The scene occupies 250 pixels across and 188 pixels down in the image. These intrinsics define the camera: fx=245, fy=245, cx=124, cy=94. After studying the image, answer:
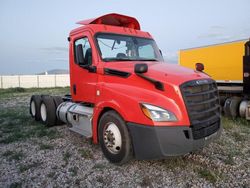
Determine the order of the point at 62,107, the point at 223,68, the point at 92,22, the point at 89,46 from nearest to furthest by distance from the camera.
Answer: the point at 89,46 → the point at 92,22 → the point at 62,107 → the point at 223,68

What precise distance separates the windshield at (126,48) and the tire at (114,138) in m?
1.34

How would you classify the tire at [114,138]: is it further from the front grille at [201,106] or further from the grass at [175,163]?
the front grille at [201,106]

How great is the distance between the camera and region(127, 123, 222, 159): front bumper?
13.0 ft

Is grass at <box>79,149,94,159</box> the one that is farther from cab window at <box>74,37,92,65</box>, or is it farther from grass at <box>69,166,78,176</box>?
cab window at <box>74,37,92,65</box>

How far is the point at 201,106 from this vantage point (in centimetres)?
433

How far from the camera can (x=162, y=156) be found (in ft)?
13.2

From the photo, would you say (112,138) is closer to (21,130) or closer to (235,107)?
(21,130)

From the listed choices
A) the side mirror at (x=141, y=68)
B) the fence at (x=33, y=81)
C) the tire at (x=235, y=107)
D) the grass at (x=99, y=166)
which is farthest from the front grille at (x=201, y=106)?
the fence at (x=33, y=81)

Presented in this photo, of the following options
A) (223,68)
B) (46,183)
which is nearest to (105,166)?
(46,183)

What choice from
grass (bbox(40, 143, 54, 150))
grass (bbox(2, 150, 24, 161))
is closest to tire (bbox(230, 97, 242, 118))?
grass (bbox(40, 143, 54, 150))

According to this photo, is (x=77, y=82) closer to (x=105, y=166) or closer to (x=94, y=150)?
(x=94, y=150)

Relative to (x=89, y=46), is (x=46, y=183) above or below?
below

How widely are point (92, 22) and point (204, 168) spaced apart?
13.3 feet

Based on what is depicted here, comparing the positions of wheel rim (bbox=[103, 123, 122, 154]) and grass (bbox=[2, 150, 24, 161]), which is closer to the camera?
wheel rim (bbox=[103, 123, 122, 154])
